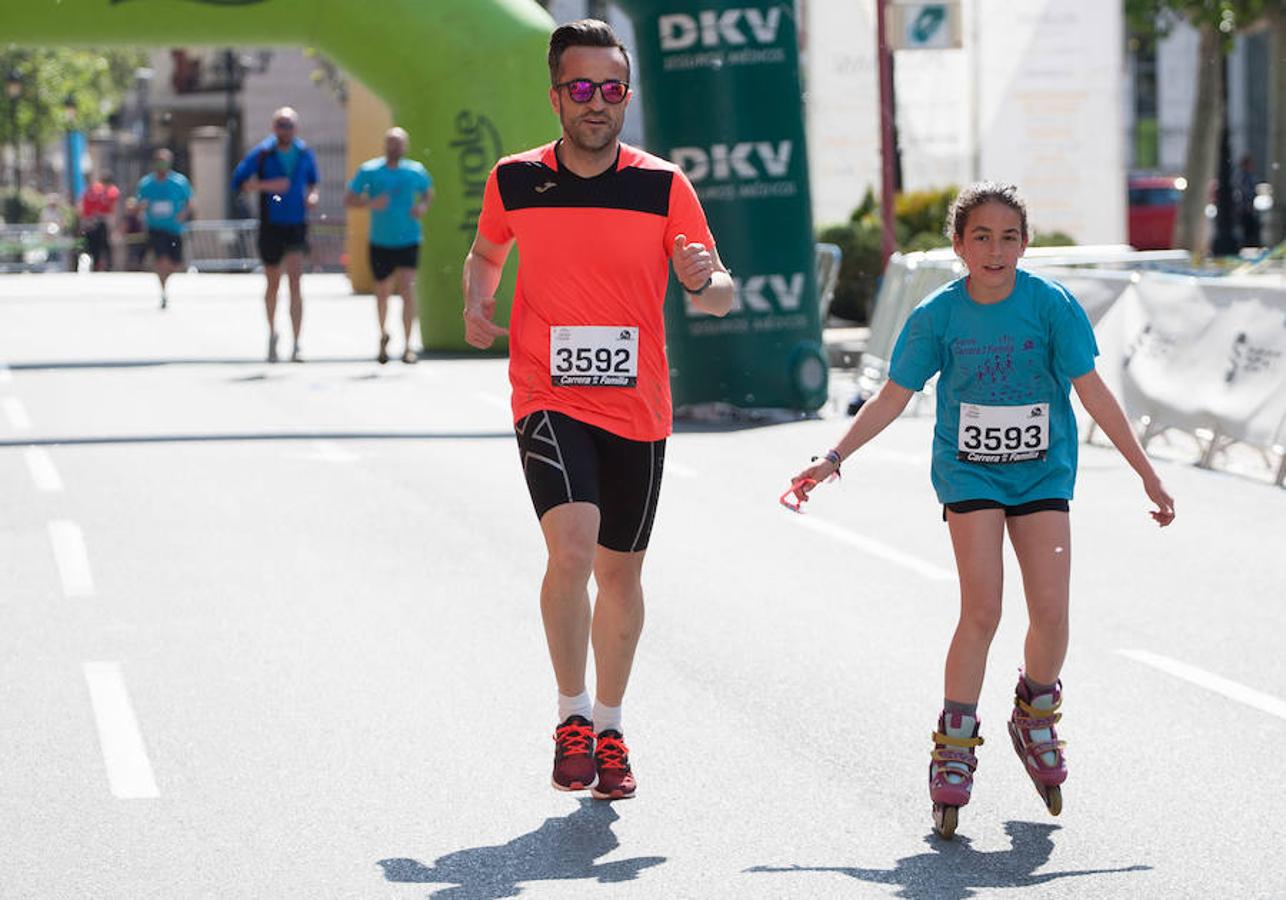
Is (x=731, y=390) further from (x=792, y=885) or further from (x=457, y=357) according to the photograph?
(x=792, y=885)

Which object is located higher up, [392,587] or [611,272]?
[611,272]

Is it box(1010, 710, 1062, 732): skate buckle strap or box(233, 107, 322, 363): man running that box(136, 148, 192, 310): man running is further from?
box(1010, 710, 1062, 732): skate buckle strap

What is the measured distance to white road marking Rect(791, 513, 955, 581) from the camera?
10.2 meters

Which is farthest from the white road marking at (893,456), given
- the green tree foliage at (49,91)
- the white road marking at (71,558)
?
the green tree foliage at (49,91)

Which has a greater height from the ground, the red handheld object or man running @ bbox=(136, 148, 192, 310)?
the red handheld object

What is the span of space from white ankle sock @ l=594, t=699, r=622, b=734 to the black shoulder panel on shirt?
1.24m

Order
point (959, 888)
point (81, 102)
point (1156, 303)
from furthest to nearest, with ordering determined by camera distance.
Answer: point (81, 102), point (1156, 303), point (959, 888)

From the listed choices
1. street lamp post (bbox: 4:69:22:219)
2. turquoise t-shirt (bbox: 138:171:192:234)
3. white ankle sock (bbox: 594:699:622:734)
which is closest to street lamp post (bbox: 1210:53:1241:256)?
turquoise t-shirt (bbox: 138:171:192:234)

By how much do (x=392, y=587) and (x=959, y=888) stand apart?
4693 mm

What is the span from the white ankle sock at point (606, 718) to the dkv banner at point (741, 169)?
1004 centimetres

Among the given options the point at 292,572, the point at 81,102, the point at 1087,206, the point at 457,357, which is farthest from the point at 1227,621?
the point at 81,102

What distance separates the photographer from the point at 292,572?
1010 centimetres

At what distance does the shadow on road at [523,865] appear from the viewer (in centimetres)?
543

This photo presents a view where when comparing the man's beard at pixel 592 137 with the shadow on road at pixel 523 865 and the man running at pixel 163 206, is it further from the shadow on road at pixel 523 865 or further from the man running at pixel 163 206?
the man running at pixel 163 206
